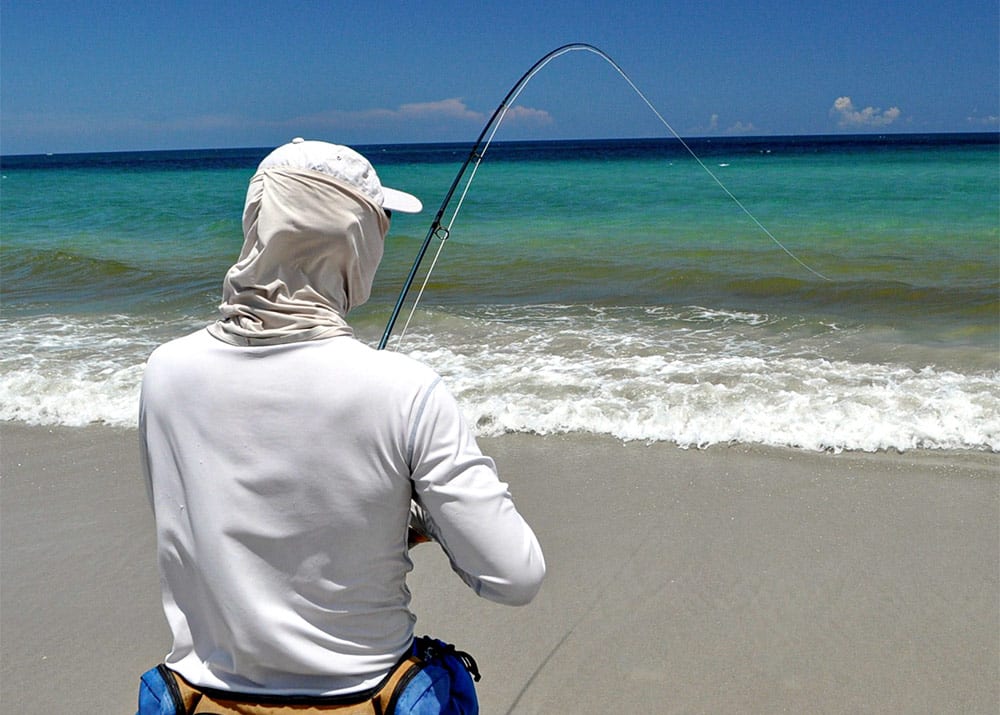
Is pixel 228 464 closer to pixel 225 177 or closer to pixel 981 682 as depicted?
pixel 981 682

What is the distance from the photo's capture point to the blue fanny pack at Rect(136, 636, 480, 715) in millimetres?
1282

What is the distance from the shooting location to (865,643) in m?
3.04

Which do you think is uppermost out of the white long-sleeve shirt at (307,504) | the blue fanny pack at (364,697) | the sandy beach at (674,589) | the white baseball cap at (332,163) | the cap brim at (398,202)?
the white baseball cap at (332,163)

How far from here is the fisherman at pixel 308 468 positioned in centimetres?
115

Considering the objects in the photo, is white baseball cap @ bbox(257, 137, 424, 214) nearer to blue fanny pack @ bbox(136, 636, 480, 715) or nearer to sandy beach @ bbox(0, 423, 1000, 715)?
blue fanny pack @ bbox(136, 636, 480, 715)

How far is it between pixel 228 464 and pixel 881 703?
91.2 inches

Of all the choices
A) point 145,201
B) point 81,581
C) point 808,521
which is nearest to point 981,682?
point 808,521

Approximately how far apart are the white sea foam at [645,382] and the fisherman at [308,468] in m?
3.71

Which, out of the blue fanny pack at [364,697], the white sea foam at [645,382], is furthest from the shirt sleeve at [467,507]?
the white sea foam at [645,382]

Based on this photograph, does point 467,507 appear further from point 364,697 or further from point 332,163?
point 332,163

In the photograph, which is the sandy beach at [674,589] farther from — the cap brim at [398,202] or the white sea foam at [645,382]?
the cap brim at [398,202]

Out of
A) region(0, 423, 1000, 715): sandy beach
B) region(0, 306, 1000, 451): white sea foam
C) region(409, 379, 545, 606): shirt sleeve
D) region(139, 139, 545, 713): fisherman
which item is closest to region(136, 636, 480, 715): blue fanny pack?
region(139, 139, 545, 713): fisherman

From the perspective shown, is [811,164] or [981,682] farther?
[811,164]

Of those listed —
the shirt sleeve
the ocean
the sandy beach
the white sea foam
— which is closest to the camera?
the shirt sleeve
